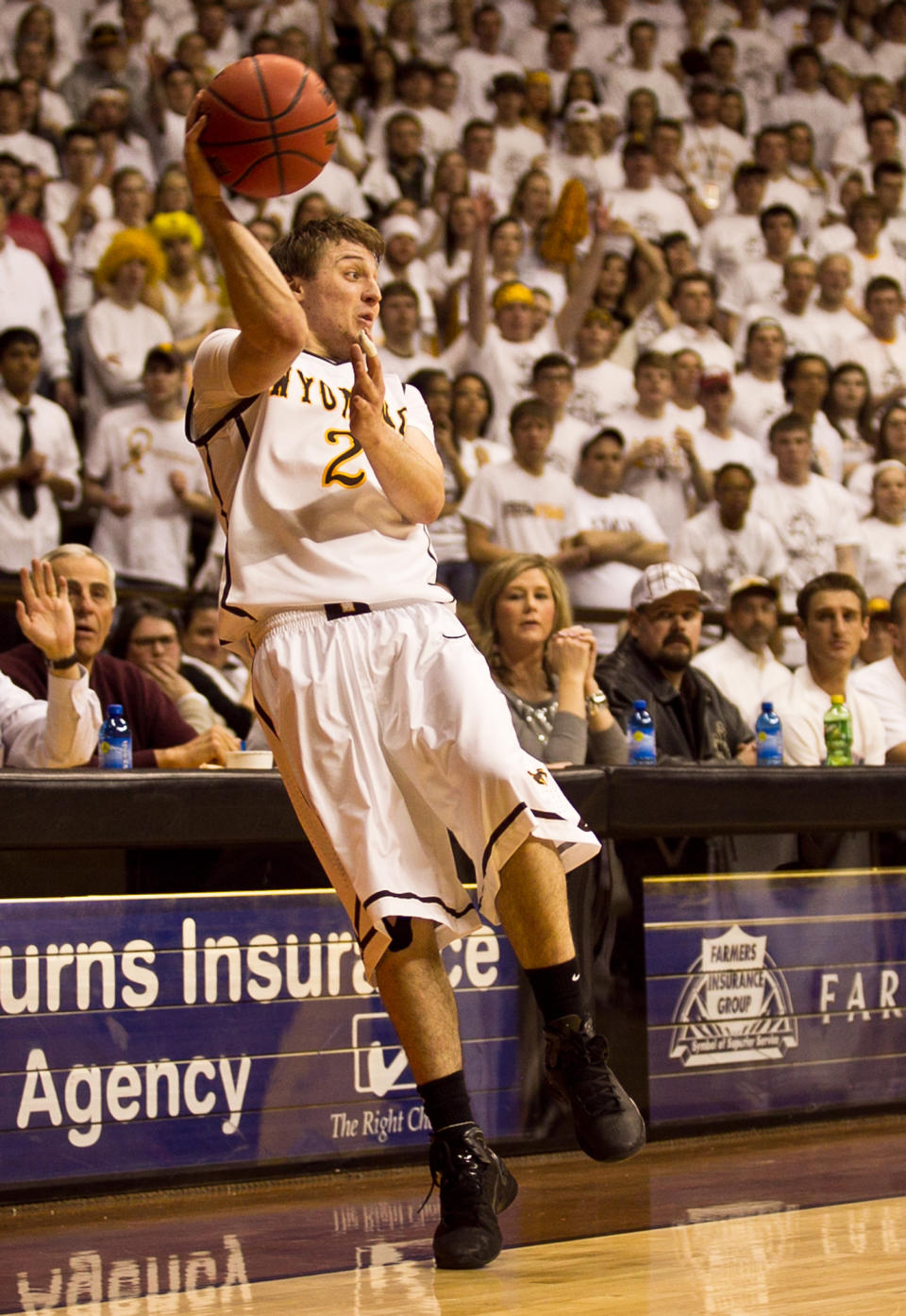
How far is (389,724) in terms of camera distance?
3104 millimetres

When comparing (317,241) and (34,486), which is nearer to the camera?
(317,241)

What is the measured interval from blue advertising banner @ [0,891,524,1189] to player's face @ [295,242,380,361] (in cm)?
153

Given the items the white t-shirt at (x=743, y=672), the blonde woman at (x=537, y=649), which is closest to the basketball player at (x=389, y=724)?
the blonde woman at (x=537, y=649)

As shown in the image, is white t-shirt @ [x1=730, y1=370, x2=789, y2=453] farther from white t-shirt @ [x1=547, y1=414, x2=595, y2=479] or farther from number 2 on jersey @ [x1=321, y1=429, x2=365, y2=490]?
number 2 on jersey @ [x1=321, y1=429, x2=365, y2=490]

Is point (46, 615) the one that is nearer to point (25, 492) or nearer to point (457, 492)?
point (25, 492)

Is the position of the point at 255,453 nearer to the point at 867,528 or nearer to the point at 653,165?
the point at 867,528

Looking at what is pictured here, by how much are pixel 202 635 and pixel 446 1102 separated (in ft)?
13.1

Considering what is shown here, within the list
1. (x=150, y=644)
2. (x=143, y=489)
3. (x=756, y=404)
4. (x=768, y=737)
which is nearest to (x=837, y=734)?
(x=768, y=737)

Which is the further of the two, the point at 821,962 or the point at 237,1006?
the point at 821,962

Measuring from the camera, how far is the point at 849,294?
1111 cm

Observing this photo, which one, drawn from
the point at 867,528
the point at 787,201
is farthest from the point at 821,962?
the point at 787,201

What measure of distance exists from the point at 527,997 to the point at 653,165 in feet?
25.7

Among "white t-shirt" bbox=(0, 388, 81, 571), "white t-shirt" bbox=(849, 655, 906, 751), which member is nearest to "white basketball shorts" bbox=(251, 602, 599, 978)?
"white t-shirt" bbox=(849, 655, 906, 751)

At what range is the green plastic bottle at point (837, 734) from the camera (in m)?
5.92
